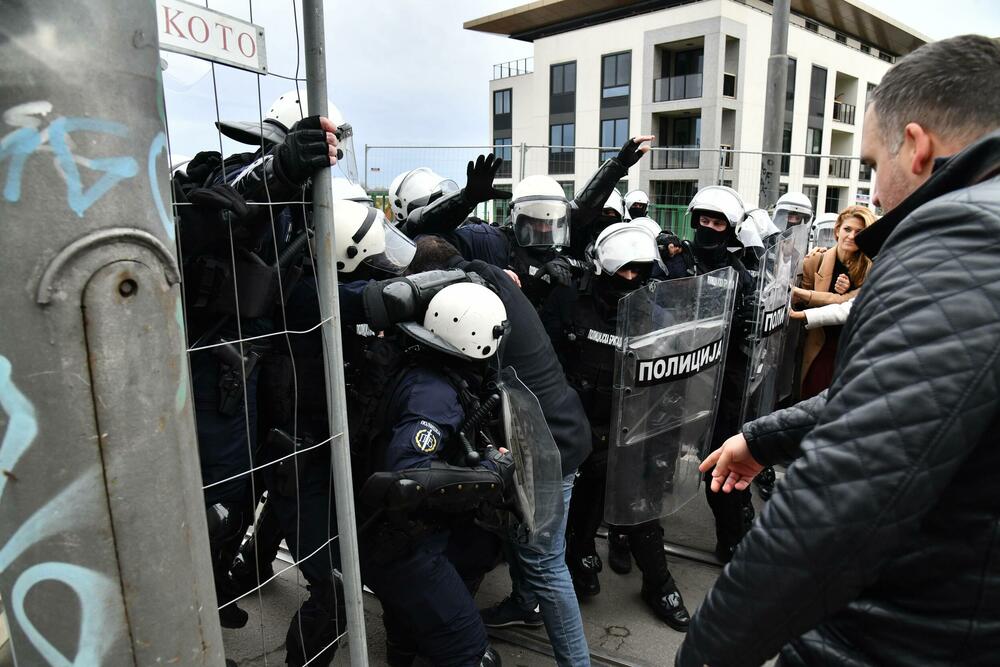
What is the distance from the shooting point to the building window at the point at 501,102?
33.5 meters

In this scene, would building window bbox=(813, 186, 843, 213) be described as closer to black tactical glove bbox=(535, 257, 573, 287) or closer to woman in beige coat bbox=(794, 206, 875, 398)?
woman in beige coat bbox=(794, 206, 875, 398)

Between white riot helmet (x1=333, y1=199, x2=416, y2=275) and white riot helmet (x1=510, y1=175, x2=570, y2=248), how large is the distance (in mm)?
1429

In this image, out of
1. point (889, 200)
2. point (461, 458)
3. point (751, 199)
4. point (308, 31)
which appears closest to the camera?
point (889, 200)

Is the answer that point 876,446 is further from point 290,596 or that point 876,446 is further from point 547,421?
point 290,596

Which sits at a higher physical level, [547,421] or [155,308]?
[155,308]

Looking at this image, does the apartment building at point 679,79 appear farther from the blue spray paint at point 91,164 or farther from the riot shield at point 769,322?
the blue spray paint at point 91,164

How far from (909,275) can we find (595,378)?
7.85 ft

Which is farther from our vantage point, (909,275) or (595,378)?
(595,378)

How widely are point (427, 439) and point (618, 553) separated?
1962 mm

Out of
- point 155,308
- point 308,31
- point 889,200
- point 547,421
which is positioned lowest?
point 547,421

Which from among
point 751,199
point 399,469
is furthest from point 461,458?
point 751,199

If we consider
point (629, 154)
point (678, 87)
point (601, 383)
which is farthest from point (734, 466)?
point (678, 87)

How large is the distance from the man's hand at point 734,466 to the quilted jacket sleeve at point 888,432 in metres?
0.59

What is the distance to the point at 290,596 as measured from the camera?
11.1ft
